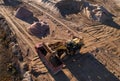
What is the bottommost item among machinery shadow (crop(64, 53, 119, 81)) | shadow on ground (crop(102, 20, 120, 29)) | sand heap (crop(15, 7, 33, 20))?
machinery shadow (crop(64, 53, 119, 81))

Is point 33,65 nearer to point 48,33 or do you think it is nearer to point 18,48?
point 18,48

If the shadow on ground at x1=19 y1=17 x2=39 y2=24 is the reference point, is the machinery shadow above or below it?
below

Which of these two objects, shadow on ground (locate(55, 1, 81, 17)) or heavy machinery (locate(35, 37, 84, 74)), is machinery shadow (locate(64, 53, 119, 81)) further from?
shadow on ground (locate(55, 1, 81, 17))

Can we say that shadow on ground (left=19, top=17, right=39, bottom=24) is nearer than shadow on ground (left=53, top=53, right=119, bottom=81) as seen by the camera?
No

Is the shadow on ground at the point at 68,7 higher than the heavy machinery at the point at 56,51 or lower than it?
higher

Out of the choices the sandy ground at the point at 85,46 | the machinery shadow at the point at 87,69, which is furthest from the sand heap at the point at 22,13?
the machinery shadow at the point at 87,69

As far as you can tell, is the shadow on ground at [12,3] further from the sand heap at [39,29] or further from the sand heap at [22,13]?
the sand heap at [39,29]

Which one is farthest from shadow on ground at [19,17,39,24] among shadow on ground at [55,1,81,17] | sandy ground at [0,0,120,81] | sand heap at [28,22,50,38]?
shadow on ground at [55,1,81,17]
